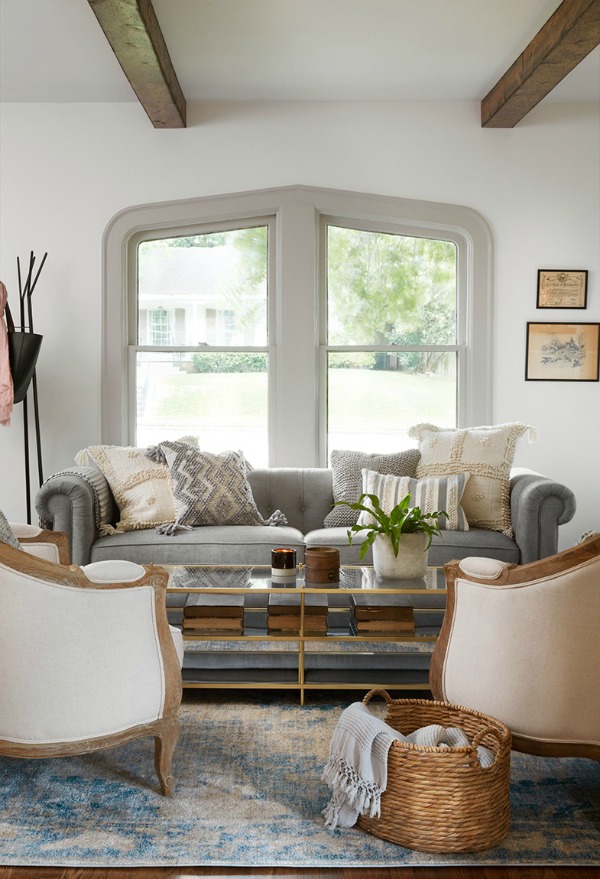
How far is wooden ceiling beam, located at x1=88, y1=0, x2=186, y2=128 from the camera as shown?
3.39 m

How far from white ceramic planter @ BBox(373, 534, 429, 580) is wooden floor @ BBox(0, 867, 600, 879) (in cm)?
120

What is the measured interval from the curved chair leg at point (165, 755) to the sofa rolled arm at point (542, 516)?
6.65ft

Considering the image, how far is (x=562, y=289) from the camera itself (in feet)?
16.1

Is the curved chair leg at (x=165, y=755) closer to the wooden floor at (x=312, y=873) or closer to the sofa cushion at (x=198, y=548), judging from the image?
the wooden floor at (x=312, y=873)

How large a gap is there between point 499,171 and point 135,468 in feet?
9.13

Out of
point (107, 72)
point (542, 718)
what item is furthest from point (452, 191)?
point (542, 718)

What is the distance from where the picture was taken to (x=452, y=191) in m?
4.92

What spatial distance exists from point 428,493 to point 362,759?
6.65 ft

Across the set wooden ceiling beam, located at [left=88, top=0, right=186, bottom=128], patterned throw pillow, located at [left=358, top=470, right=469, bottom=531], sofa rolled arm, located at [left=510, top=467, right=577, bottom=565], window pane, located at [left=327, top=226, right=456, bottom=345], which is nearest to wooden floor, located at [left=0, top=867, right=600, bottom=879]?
sofa rolled arm, located at [left=510, top=467, right=577, bottom=565]

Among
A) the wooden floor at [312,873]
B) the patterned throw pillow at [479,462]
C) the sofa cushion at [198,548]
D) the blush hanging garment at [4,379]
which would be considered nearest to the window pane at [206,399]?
the blush hanging garment at [4,379]

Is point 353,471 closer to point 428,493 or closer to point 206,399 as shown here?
point 428,493

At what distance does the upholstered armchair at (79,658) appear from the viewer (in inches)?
81.5

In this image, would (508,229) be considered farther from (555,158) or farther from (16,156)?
(16,156)

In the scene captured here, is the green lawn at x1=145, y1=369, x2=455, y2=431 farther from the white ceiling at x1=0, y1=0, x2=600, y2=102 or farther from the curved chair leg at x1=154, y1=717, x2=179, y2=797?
the curved chair leg at x1=154, y1=717, x2=179, y2=797
